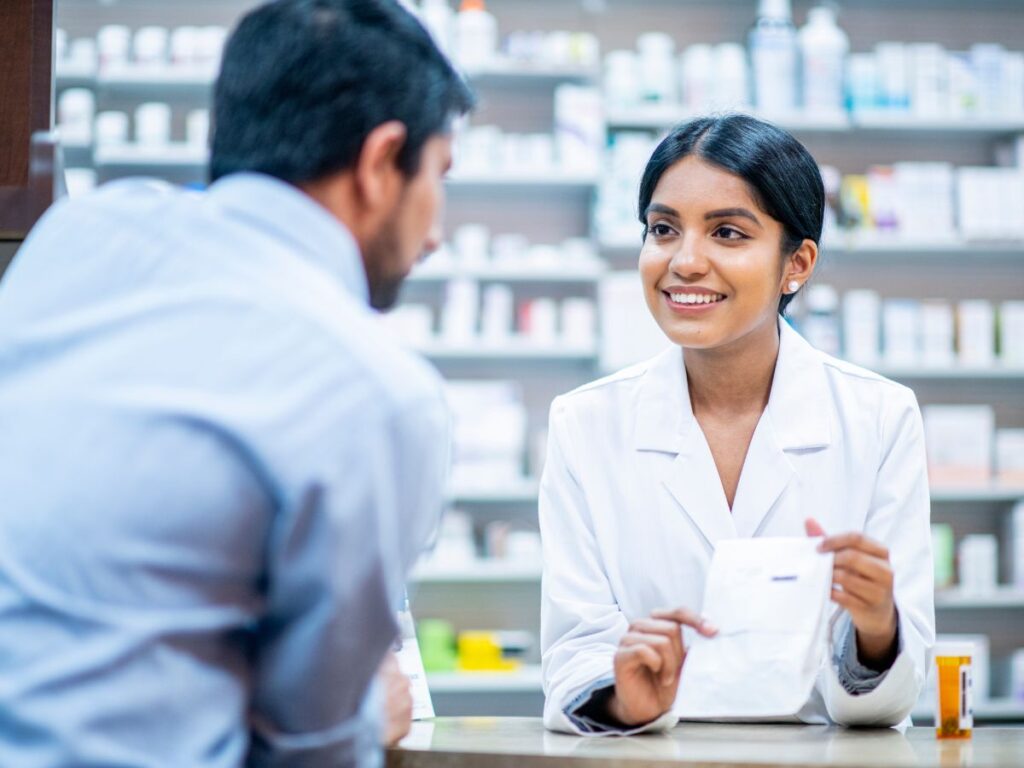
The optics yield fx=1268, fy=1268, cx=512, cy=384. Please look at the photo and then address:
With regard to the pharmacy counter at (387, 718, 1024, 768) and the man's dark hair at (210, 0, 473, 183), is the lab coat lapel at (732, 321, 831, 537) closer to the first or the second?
the pharmacy counter at (387, 718, 1024, 768)

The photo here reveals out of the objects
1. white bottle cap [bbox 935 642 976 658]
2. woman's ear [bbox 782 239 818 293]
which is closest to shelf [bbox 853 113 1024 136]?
woman's ear [bbox 782 239 818 293]

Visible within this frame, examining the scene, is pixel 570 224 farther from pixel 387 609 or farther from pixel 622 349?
pixel 387 609

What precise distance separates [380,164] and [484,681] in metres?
3.62

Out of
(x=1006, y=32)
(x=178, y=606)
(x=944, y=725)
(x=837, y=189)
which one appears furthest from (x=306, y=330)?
(x=1006, y=32)

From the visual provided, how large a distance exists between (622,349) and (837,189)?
103 cm

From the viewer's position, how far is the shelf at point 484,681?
441cm

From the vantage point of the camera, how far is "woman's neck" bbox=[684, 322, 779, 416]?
1998 millimetres

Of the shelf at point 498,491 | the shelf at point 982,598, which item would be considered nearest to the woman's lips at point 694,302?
the shelf at point 498,491

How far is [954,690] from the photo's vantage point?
1.57 m

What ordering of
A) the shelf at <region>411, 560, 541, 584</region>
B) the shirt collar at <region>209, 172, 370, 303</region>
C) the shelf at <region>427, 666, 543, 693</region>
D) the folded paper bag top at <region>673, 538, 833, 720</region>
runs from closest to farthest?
the shirt collar at <region>209, 172, 370, 303</region>, the folded paper bag top at <region>673, 538, 833, 720</region>, the shelf at <region>427, 666, 543, 693</region>, the shelf at <region>411, 560, 541, 584</region>

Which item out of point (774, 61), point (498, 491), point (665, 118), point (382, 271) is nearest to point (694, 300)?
point (382, 271)

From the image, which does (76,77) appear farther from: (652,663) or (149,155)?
(652,663)

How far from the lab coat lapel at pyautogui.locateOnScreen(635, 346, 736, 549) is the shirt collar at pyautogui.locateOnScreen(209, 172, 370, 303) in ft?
3.31

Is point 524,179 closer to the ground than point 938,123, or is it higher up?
closer to the ground
